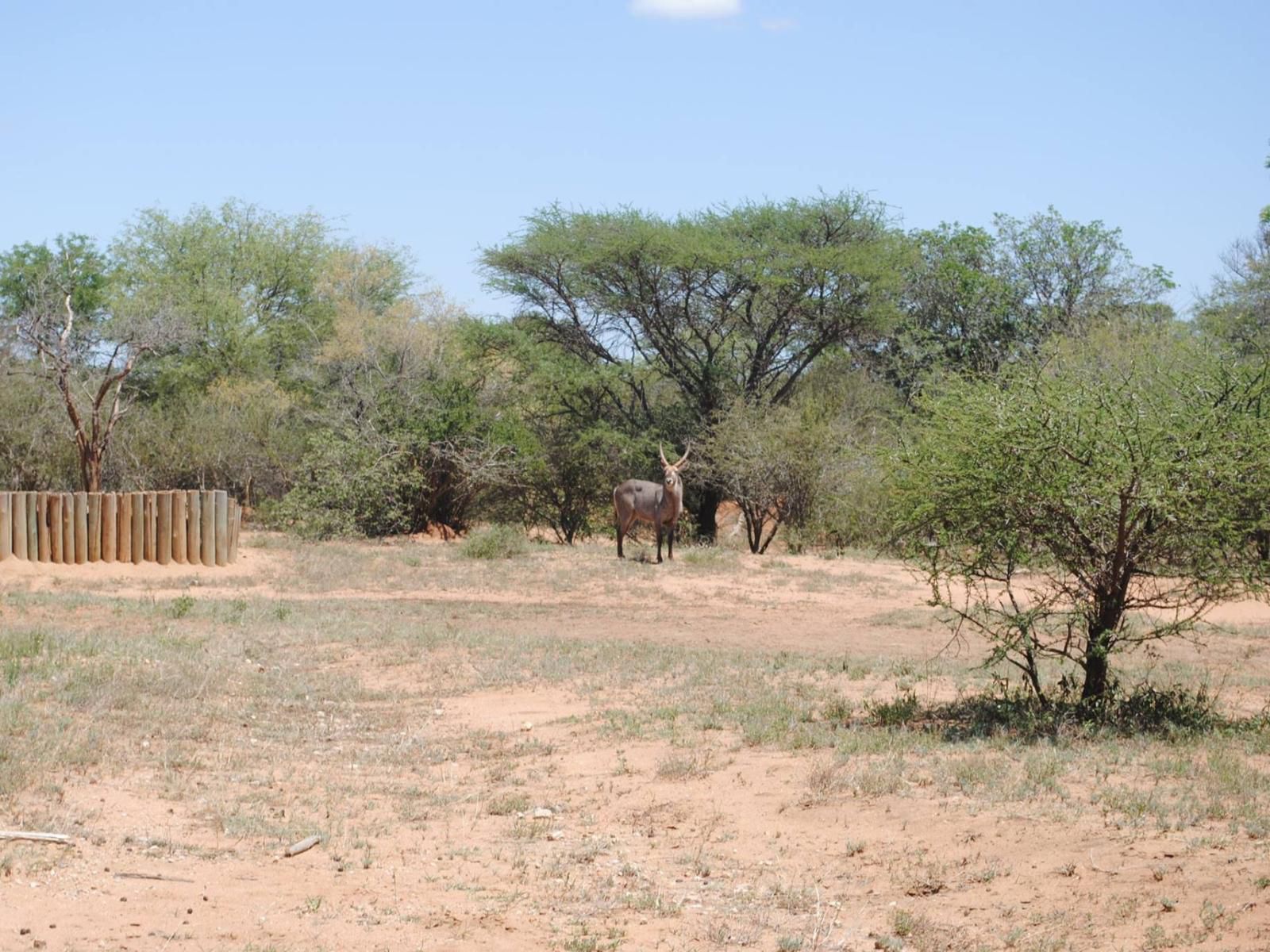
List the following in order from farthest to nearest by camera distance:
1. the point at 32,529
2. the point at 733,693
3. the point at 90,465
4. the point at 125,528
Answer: the point at 90,465
the point at 125,528
the point at 32,529
the point at 733,693

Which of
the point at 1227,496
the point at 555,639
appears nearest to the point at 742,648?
the point at 555,639

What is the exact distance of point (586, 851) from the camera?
7.29 metres

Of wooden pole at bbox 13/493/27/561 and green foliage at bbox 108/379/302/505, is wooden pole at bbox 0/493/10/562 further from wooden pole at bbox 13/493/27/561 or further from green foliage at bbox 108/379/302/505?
green foliage at bbox 108/379/302/505

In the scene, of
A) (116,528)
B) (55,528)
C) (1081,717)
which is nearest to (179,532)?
(116,528)

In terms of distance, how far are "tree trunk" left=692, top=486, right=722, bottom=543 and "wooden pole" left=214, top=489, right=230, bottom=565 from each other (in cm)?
1224

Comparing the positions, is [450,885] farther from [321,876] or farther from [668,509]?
[668,509]

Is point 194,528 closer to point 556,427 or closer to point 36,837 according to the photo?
point 556,427

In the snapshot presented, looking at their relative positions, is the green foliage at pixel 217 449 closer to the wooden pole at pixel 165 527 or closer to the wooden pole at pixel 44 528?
the wooden pole at pixel 165 527

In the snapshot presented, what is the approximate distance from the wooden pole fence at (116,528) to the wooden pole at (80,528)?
1 centimetres

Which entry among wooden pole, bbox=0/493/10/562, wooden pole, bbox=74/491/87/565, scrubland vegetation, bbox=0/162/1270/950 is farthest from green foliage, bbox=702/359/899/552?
wooden pole, bbox=0/493/10/562

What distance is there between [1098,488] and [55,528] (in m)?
16.0

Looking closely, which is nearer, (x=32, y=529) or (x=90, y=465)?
(x=32, y=529)

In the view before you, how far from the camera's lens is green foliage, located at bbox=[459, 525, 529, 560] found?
2334 centimetres

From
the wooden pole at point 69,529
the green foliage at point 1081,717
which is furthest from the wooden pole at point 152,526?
the green foliage at point 1081,717
